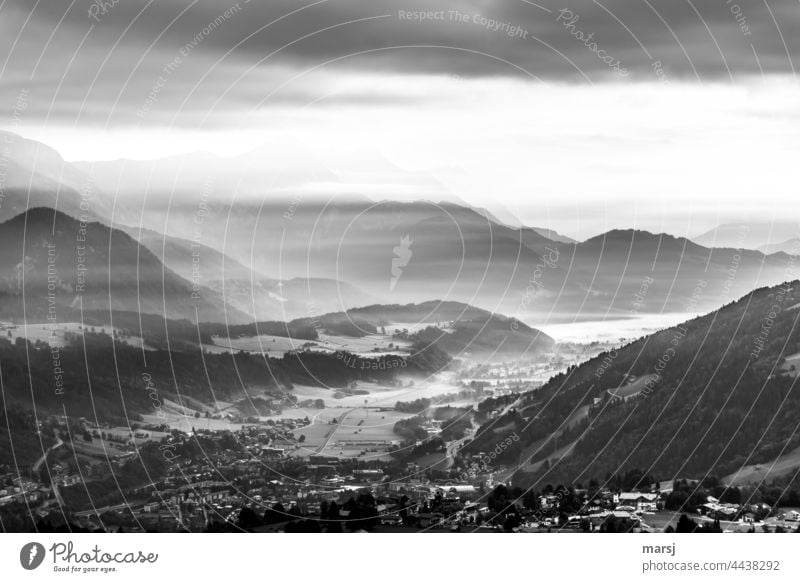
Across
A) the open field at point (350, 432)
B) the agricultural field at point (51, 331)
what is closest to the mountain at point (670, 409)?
the open field at point (350, 432)

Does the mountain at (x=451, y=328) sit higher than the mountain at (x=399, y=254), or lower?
lower

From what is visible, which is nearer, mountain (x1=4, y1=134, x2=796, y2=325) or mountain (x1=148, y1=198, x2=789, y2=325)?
mountain (x1=4, y1=134, x2=796, y2=325)

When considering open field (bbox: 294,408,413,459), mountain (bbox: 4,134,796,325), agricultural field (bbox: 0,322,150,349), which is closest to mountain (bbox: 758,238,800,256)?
mountain (bbox: 4,134,796,325)

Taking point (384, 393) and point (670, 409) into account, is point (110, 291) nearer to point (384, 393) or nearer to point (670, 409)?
point (384, 393)
